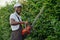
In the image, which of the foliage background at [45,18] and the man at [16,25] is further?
the foliage background at [45,18]

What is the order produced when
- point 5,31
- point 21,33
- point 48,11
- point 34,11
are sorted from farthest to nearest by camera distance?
point 5,31 < point 34,11 < point 48,11 < point 21,33

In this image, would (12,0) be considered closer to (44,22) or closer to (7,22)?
(7,22)

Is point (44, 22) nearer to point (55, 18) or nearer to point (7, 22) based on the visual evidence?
point (55, 18)

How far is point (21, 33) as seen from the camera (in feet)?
28.9

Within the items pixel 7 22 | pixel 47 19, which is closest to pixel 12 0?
pixel 7 22

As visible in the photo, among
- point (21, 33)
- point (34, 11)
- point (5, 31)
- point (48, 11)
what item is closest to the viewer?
point (21, 33)

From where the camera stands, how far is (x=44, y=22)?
9906 mm

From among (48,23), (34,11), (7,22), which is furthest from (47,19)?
(7,22)

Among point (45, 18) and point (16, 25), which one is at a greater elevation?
point (16, 25)

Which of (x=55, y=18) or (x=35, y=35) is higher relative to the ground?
(x=55, y=18)

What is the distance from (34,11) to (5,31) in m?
2.30

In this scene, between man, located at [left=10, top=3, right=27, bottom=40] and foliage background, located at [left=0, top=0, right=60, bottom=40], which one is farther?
foliage background, located at [left=0, top=0, right=60, bottom=40]

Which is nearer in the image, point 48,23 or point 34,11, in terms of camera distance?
point 48,23

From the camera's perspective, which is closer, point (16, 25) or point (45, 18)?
point (16, 25)
